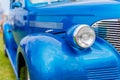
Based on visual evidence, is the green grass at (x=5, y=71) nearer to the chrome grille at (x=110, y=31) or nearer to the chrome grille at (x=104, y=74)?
the chrome grille at (x=110, y=31)

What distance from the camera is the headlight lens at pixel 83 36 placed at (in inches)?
105

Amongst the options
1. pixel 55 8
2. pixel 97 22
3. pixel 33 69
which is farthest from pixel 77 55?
pixel 55 8

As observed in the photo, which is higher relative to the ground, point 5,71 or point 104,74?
point 104,74

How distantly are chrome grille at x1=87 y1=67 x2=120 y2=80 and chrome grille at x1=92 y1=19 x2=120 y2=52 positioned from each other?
0.37 metres

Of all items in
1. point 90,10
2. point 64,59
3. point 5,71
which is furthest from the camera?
point 5,71

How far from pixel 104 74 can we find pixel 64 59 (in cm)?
37

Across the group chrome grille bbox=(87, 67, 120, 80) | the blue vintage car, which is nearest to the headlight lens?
the blue vintage car

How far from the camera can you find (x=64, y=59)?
2.64 meters

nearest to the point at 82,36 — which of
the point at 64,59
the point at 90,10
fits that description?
the point at 64,59

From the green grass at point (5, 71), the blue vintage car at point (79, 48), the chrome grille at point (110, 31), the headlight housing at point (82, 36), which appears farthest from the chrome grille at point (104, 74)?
the green grass at point (5, 71)

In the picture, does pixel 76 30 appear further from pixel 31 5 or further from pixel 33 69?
pixel 31 5

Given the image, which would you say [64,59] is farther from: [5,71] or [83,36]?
[5,71]

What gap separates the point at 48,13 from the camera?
372cm

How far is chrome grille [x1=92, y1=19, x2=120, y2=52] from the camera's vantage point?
2984 mm
